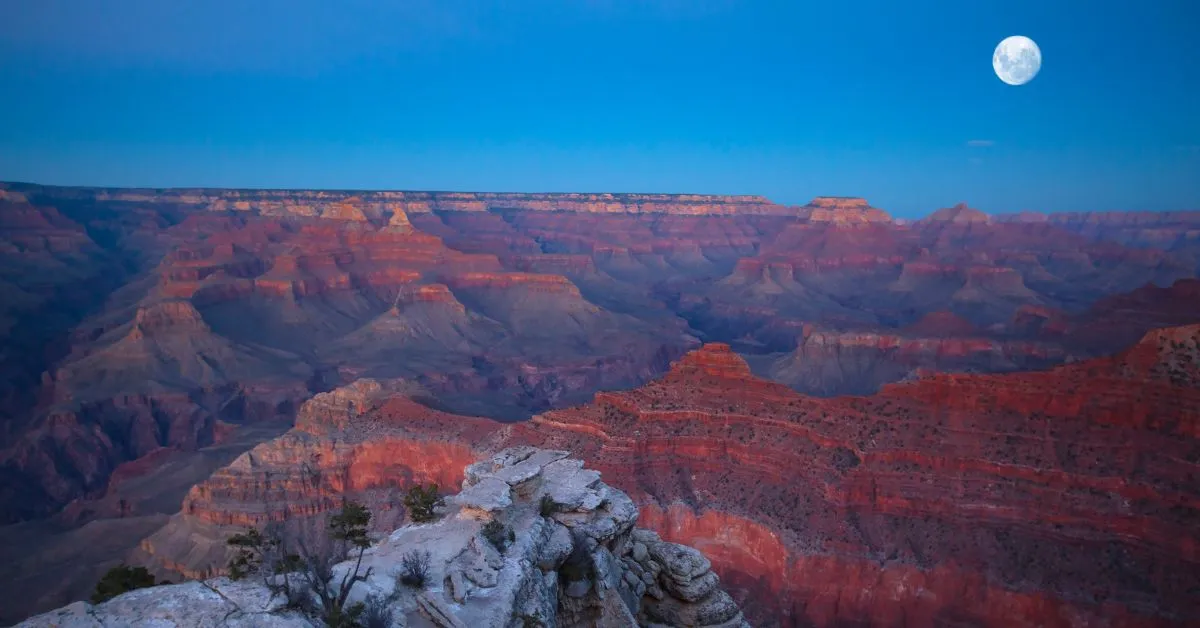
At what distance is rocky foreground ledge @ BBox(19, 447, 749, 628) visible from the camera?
1190cm

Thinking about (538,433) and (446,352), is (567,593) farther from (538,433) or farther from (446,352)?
(446,352)

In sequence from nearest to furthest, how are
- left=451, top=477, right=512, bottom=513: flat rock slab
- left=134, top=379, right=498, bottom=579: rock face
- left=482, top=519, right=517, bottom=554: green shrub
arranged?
left=482, top=519, right=517, bottom=554: green shrub < left=451, top=477, right=512, bottom=513: flat rock slab < left=134, top=379, right=498, bottom=579: rock face

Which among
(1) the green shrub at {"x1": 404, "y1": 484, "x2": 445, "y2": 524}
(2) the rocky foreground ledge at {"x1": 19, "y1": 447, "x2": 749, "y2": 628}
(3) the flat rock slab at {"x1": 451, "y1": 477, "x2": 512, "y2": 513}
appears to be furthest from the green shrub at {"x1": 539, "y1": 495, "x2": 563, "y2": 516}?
(1) the green shrub at {"x1": 404, "y1": 484, "x2": 445, "y2": 524}

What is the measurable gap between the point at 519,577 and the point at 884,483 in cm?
2314

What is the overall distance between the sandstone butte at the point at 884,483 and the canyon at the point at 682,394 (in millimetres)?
144

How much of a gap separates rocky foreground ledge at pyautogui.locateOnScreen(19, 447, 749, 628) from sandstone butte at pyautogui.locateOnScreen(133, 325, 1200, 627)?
11039mm

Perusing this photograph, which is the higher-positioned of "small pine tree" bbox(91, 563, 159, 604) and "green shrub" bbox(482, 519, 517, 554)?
"green shrub" bbox(482, 519, 517, 554)

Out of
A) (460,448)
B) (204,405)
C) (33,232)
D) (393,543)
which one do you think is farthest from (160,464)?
(33,232)

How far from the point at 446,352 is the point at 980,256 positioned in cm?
10957

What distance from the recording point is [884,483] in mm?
33156

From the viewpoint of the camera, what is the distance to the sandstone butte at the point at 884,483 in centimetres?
2914

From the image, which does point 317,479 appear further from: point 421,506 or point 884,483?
point 884,483

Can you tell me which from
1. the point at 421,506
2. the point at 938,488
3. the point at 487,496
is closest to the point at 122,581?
the point at 421,506

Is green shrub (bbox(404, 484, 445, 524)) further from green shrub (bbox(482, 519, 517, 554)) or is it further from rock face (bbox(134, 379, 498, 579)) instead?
rock face (bbox(134, 379, 498, 579))
